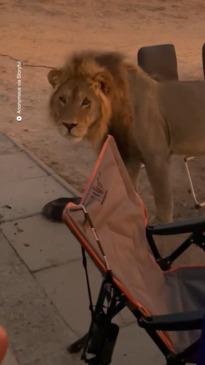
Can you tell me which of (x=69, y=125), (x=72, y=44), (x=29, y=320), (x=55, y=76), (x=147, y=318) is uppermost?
(x=55, y=76)

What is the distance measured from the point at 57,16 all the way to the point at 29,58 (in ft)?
11.2

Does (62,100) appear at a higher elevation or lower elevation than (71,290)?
higher

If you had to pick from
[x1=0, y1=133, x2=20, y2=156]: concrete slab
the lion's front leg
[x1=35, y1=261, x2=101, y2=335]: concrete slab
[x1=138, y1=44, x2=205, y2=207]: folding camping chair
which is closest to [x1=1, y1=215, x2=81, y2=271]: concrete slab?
[x1=35, y1=261, x2=101, y2=335]: concrete slab

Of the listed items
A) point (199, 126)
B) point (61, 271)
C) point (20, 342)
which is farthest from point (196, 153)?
point (20, 342)

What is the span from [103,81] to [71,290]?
3.50 feet

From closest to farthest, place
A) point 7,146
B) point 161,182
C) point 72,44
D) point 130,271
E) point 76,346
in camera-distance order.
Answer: point 130,271, point 76,346, point 161,182, point 7,146, point 72,44

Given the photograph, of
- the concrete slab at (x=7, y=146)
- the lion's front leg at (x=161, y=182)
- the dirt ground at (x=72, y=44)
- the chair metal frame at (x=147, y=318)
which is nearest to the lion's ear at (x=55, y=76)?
the dirt ground at (x=72, y=44)

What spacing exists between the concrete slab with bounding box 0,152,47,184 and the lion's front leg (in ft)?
3.81

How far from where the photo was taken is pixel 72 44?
27.6 feet

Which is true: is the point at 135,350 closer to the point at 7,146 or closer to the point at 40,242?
the point at 40,242

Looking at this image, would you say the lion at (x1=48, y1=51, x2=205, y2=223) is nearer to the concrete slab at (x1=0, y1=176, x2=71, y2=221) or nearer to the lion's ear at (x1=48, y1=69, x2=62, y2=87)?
the lion's ear at (x1=48, y1=69, x2=62, y2=87)

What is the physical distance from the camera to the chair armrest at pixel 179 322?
5.21 ft

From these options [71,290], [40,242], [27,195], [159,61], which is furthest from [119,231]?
[159,61]

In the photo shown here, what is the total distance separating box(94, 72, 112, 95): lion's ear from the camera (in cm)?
278
